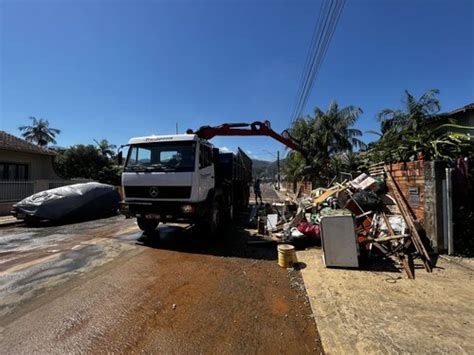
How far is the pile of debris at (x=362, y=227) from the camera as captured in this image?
5391 mm

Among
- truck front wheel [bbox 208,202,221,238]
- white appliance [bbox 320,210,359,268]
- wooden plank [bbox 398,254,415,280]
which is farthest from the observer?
truck front wheel [bbox 208,202,221,238]

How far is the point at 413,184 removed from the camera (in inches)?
262

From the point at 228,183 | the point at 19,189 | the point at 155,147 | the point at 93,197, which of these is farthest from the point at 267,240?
the point at 19,189

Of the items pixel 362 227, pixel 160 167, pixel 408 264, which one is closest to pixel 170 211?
pixel 160 167

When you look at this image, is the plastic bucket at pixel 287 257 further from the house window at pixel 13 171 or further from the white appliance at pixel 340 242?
the house window at pixel 13 171

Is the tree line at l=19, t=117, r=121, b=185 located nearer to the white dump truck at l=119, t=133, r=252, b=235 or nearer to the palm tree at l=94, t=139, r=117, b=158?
the palm tree at l=94, t=139, r=117, b=158

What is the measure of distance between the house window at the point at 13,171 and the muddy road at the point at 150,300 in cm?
1148

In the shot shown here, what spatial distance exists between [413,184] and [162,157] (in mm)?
6276

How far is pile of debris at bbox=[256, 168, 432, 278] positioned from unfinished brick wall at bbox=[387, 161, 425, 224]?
0.17 metres

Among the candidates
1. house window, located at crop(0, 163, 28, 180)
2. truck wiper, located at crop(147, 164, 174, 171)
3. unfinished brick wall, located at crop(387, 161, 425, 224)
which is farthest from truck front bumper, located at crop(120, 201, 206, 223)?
house window, located at crop(0, 163, 28, 180)

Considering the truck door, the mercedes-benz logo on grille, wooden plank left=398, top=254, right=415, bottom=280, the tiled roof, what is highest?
the tiled roof

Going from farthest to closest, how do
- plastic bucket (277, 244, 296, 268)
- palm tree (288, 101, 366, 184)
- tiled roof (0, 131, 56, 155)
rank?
palm tree (288, 101, 366, 184) → tiled roof (0, 131, 56, 155) → plastic bucket (277, 244, 296, 268)

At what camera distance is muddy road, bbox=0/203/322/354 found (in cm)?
298

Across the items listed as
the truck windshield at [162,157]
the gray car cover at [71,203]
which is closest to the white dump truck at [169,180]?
the truck windshield at [162,157]
